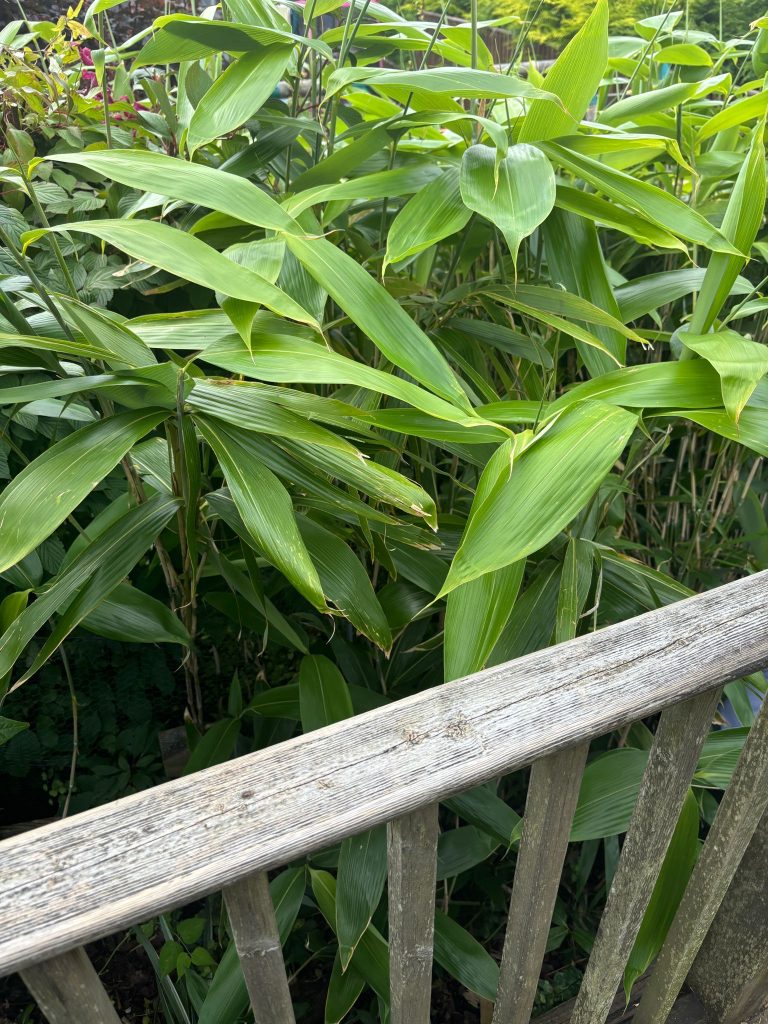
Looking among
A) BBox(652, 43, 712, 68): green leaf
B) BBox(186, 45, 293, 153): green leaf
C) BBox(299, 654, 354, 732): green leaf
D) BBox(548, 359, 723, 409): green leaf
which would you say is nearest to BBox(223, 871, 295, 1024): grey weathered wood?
BBox(299, 654, 354, 732): green leaf

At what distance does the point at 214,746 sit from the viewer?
0.85 metres

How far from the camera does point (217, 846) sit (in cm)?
34

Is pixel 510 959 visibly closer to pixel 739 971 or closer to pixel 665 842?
pixel 665 842

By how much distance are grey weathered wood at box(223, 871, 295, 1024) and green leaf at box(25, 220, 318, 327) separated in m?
0.32

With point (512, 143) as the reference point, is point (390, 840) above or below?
below

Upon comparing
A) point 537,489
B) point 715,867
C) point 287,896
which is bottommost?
point 287,896

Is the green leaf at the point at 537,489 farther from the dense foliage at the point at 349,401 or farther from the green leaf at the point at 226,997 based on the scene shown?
the green leaf at the point at 226,997

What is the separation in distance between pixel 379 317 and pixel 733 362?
0.86ft

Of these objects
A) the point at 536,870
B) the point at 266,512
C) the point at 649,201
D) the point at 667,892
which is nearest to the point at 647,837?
the point at 536,870

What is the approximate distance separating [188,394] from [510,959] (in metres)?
0.55

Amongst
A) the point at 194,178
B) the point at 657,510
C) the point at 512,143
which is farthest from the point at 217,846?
the point at 657,510

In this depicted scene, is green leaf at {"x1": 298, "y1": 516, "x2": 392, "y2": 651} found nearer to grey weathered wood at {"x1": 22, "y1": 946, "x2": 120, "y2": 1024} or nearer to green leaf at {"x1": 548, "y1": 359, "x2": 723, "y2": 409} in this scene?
green leaf at {"x1": 548, "y1": 359, "x2": 723, "y2": 409}

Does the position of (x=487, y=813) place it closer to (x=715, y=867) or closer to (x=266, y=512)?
(x=715, y=867)

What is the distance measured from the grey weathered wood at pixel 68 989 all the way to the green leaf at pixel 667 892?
1.87ft
